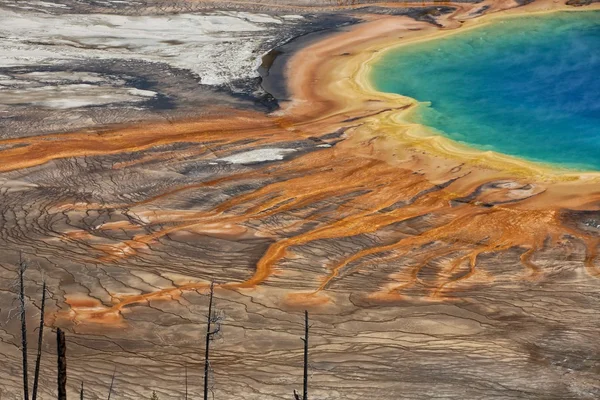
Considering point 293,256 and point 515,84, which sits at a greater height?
point 515,84

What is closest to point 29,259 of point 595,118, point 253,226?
point 253,226

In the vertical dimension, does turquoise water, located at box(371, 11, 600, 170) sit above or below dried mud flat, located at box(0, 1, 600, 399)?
above

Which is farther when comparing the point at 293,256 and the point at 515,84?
the point at 515,84

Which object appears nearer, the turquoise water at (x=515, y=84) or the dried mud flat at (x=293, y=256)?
the dried mud flat at (x=293, y=256)

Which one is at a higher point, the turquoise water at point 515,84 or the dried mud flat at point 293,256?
the turquoise water at point 515,84

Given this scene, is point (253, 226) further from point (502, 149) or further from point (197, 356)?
point (502, 149)
